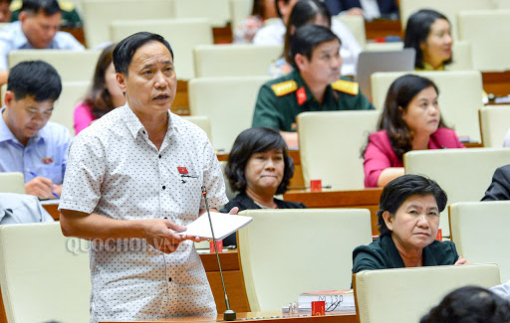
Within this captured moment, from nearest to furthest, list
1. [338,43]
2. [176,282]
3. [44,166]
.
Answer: [176,282] → [44,166] → [338,43]

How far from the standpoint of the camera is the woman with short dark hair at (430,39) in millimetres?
4672

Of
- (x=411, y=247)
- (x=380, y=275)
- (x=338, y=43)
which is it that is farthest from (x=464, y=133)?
(x=380, y=275)

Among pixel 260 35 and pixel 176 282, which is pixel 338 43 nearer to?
pixel 260 35

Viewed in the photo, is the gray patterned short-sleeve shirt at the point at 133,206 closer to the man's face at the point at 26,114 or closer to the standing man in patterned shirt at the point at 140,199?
the standing man in patterned shirt at the point at 140,199

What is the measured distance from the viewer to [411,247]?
2.57m

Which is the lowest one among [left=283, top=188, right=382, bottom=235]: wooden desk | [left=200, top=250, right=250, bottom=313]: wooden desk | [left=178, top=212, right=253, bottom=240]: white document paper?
[left=200, top=250, right=250, bottom=313]: wooden desk

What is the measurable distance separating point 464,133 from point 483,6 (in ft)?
6.38

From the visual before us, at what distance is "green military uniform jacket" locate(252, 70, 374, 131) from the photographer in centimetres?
404

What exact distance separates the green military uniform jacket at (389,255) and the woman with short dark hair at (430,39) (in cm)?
226

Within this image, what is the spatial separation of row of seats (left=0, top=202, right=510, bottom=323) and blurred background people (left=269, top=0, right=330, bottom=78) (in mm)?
1933

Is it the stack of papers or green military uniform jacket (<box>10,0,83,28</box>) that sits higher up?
green military uniform jacket (<box>10,0,83,28</box>)

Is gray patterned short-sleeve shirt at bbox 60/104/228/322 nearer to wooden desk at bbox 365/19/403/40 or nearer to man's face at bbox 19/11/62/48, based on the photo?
man's face at bbox 19/11/62/48

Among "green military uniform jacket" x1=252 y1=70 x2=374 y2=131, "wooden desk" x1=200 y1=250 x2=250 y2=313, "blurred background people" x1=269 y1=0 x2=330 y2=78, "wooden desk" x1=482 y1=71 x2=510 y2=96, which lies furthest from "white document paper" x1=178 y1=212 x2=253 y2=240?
"wooden desk" x1=482 y1=71 x2=510 y2=96

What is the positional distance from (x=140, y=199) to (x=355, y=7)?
437cm
